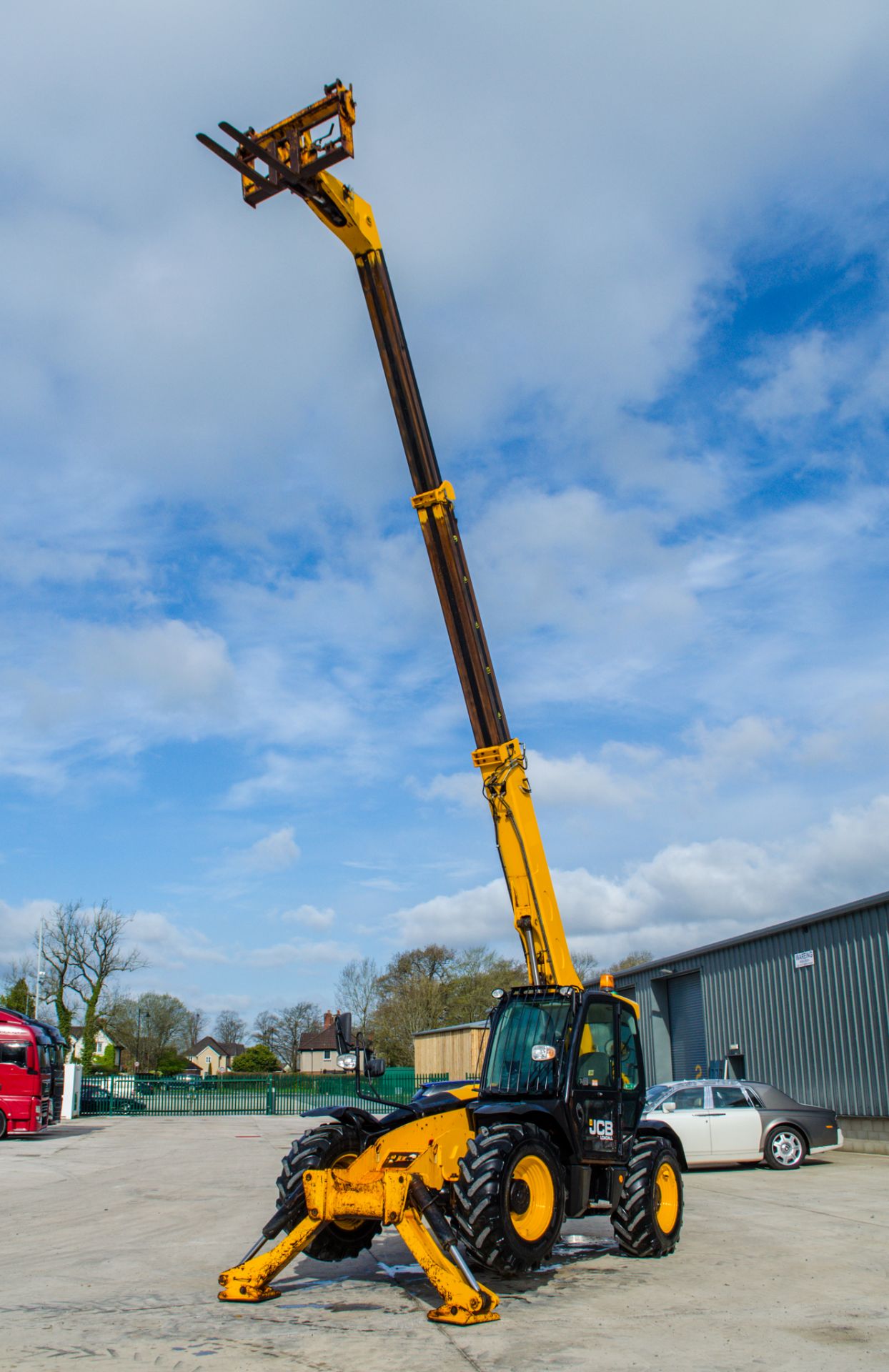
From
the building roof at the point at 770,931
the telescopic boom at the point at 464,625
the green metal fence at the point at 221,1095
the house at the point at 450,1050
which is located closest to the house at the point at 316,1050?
the house at the point at 450,1050

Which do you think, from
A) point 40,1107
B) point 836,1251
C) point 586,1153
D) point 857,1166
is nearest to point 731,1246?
point 836,1251

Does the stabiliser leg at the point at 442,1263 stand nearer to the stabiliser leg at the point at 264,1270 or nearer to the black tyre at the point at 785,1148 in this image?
the stabiliser leg at the point at 264,1270

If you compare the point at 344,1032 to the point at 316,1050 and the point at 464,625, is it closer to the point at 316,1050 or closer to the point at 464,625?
the point at 464,625

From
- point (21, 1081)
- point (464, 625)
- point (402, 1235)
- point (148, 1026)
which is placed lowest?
point (148, 1026)

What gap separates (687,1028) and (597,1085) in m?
20.8

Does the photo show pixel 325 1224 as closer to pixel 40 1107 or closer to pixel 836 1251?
pixel 836 1251

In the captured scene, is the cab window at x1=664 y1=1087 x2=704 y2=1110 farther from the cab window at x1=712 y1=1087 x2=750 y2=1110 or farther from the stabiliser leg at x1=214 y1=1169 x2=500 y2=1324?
the stabiliser leg at x1=214 y1=1169 x2=500 y2=1324

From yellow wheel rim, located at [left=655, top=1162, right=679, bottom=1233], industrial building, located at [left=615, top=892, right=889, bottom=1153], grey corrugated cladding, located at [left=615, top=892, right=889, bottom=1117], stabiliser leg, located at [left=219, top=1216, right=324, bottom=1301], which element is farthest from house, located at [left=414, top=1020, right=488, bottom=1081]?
Answer: stabiliser leg, located at [left=219, top=1216, right=324, bottom=1301]

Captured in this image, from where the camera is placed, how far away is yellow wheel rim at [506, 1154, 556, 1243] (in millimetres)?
7637

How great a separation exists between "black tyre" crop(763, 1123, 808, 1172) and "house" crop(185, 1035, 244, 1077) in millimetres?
120370

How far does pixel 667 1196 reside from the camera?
31.6 feet

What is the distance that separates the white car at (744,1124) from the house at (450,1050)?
1633 cm

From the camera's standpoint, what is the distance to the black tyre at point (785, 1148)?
17.2 metres

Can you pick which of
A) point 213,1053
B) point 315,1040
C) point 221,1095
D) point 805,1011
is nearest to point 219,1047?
point 213,1053
